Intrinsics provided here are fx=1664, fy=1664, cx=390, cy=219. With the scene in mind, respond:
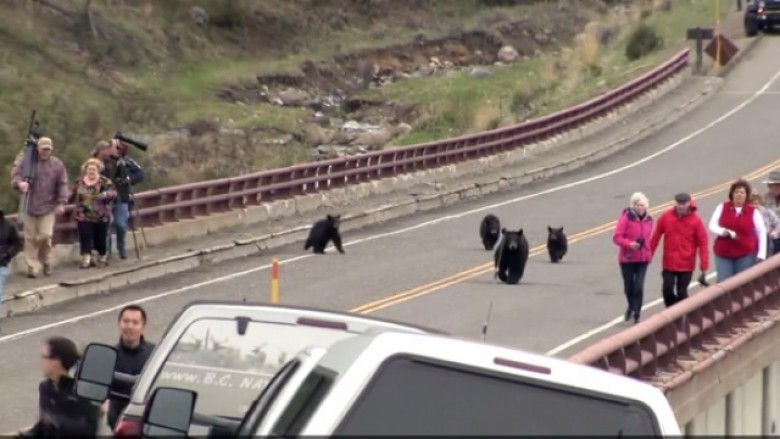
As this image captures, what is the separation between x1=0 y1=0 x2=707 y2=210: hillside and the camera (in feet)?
148

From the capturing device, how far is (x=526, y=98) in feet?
161

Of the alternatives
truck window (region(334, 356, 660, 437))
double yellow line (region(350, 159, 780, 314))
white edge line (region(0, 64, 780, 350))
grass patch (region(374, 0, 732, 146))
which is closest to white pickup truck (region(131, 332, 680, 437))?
truck window (region(334, 356, 660, 437))

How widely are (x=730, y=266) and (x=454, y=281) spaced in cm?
569

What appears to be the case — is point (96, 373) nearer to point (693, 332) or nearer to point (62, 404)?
point (62, 404)

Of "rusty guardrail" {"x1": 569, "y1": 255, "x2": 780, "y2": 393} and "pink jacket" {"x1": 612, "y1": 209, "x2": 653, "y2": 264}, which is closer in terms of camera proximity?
"rusty guardrail" {"x1": 569, "y1": 255, "x2": 780, "y2": 393}

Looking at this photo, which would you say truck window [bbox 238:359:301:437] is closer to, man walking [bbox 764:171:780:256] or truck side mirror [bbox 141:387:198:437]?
truck side mirror [bbox 141:387:198:437]

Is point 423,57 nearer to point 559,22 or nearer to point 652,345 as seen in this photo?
point 559,22

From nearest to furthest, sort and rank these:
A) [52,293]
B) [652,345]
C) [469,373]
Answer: [469,373] < [652,345] < [52,293]

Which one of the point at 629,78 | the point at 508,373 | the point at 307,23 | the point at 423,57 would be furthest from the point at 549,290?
the point at 307,23

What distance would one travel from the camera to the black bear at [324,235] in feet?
79.5

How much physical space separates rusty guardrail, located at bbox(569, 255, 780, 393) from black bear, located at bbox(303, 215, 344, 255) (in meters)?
8.83

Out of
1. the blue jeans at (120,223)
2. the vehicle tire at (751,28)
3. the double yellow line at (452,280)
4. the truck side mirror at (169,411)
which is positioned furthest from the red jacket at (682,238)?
the vehicle tire at (751,28)

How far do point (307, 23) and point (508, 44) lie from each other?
8.78m

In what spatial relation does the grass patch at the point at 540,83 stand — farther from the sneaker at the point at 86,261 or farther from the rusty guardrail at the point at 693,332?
the rusty guardrail at the point at 693,332
